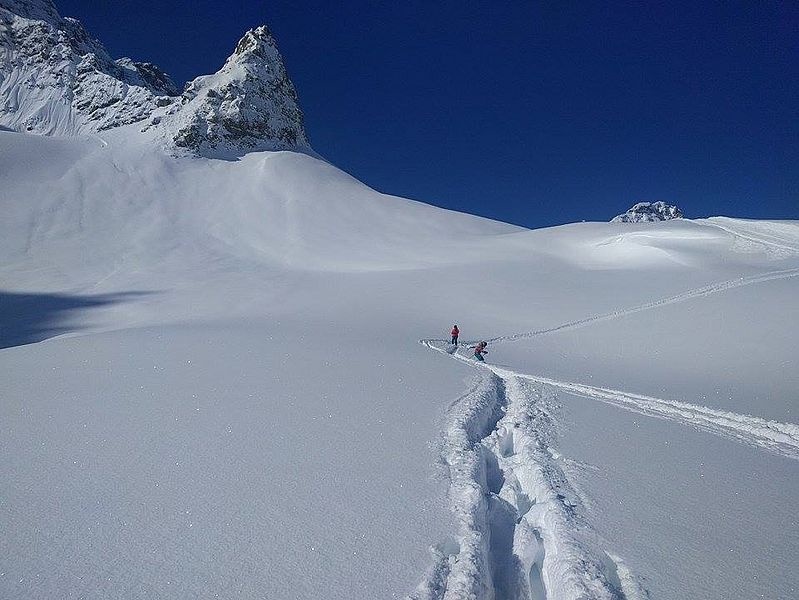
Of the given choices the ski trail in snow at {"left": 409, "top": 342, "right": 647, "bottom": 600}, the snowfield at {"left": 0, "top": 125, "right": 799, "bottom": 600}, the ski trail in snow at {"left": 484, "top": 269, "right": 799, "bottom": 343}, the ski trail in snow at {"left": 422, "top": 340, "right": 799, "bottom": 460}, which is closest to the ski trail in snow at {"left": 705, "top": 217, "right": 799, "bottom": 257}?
the ski trail in snow at {"left": 484, "top": 269, "right": 799, "bottom": 343}

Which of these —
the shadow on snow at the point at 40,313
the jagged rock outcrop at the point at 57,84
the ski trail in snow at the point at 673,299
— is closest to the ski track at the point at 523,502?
the ski trail in snow at the point at 673,299

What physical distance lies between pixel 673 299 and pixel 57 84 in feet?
386

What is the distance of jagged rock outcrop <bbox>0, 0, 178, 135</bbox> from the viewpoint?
254 feet

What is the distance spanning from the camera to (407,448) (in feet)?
22.7

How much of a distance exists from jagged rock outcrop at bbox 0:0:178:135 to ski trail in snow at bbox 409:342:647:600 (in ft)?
299

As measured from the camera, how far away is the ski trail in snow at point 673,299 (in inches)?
800

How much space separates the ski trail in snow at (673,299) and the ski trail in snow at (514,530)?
40.1 ft

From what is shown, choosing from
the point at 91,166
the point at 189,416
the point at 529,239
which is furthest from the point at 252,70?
the point at 189,416

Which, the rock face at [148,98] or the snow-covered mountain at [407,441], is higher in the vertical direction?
the rock face at [148,98]

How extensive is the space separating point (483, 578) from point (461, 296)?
940 inches

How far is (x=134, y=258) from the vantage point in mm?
39344

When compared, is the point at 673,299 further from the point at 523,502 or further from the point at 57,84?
the point at 57,84

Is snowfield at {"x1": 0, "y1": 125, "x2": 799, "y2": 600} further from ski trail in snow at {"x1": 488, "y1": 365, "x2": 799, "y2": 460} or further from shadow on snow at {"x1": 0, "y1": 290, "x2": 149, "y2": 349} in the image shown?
shadow on snow at {"x1": 0, "y1": 290, "x2": 149, "y2": 349}

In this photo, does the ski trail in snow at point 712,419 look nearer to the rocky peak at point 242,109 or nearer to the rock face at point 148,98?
the rocky peak at point 242,109
